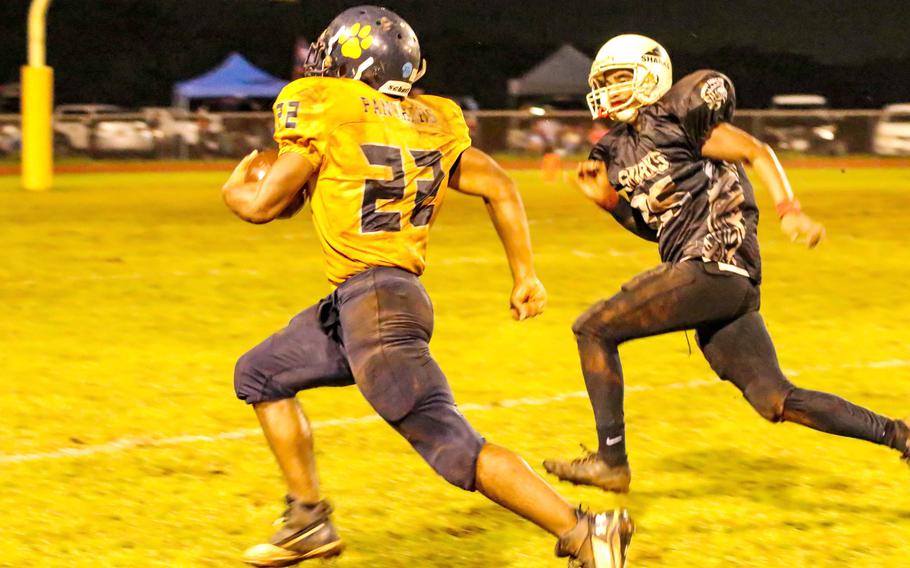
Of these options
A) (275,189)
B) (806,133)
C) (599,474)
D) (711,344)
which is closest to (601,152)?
(711,344)

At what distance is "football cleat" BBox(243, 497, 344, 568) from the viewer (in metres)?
4.14

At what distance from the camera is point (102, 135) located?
31.0 meters

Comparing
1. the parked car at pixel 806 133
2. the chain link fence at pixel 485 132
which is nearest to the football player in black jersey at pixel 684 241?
the chain link fence at pixel 485 132

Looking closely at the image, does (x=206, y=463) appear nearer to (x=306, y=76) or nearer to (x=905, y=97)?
(x=306, y=76)

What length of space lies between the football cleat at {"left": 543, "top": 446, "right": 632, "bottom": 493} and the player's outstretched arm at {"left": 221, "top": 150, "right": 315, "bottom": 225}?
177 centimetres

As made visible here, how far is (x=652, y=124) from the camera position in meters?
5.04

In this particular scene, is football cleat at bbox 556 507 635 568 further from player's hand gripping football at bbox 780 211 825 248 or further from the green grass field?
player's hand gripping football at bbox 780 211 825 248

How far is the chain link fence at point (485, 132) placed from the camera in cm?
3089

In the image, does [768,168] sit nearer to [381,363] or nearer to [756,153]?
[756,153]

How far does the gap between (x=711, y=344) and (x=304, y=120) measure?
1.90 m

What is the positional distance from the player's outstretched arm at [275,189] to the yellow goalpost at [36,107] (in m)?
18.1

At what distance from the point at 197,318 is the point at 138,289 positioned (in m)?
1.63

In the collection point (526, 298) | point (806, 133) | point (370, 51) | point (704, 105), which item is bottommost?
point (806, 133)

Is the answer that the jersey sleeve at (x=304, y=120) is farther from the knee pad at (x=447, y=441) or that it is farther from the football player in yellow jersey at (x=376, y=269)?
the knee pad at (x=447, y=441)
